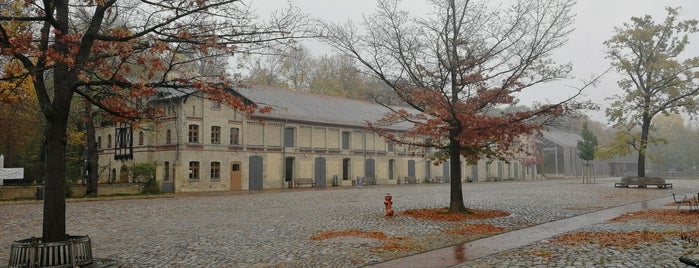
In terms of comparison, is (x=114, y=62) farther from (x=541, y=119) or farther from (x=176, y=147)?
(x=176, y=147)

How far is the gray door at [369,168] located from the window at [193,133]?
16.9 meters

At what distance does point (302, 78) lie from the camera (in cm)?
6141

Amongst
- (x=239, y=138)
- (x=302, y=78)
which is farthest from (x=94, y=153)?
(x=302, y=78)

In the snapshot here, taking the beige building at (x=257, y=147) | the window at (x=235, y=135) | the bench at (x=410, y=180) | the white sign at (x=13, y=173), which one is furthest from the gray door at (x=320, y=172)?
the white sign at (x=13, y=173)

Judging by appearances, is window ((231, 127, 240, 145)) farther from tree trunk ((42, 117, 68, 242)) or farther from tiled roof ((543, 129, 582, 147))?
tiled roof ((543, 129, 582, 147))

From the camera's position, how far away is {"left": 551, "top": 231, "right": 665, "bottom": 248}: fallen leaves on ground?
10.7 m

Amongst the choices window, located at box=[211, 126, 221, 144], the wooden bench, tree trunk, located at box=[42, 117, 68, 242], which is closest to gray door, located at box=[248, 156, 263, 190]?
window, located at box=[211, 126, 221, 144]

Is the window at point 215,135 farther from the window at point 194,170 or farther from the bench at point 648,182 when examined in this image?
the bench at point 648,182

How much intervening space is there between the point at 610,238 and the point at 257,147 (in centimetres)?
2994

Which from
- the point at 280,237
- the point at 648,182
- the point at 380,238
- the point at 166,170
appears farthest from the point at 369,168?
the point at 380,238

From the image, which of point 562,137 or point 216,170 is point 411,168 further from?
point 562,137

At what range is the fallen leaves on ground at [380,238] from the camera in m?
10.5

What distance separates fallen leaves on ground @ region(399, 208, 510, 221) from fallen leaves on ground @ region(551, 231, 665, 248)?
4443 millimetres

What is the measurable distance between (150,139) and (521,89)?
91.5 feet
